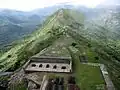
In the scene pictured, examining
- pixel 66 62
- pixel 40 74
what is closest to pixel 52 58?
pixel 66 62

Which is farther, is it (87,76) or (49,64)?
(49,64)

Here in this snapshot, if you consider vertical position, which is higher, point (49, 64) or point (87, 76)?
point (49, 64)

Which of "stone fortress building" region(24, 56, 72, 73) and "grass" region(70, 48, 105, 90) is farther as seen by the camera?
"stone fortress building" region(24, 56, 72, 73)

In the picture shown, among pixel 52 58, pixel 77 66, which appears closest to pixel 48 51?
pixel 52 58

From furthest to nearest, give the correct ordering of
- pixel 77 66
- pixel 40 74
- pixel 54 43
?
pixel 54 43, pixel 77 66, pixel 40 74

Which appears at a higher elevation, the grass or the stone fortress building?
the stone fortress building

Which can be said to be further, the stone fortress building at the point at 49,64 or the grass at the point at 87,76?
the stone fortress building at the point at 49,64

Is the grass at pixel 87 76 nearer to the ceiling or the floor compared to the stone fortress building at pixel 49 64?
nearer to the floor

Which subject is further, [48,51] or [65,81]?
[48,51]

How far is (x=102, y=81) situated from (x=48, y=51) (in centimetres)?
2340

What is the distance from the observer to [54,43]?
8156cm

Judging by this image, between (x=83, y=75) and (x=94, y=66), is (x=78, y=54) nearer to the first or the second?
(x=94, y=66)

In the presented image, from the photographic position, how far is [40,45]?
8388 cm

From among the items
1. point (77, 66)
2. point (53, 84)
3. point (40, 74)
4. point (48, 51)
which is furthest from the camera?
point (48, 51)
